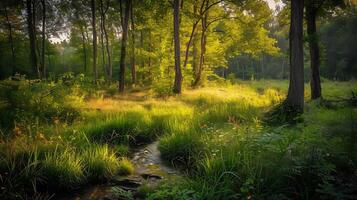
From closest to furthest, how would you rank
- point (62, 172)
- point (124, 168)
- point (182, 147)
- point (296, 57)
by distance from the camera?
point (62, 172), point (124, 168), point (182, 147), point (296, 57)

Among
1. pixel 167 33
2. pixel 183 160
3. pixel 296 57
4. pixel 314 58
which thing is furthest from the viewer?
pixel 167 33

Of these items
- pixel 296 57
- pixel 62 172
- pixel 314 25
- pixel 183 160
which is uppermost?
pixel 314 25

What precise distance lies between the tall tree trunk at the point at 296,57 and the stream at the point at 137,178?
531 centimetres

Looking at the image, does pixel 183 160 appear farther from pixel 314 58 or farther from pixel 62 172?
pixel 314 58

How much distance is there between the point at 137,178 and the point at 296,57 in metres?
7.12

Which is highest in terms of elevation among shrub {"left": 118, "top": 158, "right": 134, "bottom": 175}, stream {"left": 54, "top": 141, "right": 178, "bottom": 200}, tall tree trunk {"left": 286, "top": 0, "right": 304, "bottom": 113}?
tall tree trunk {"left": 286, "top": 0, "right": 304, "bottom": 113}

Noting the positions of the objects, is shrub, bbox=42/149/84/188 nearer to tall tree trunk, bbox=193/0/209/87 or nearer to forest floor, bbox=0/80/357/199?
forest floor, bbox=0/80/357/199

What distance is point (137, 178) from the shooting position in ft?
18.1

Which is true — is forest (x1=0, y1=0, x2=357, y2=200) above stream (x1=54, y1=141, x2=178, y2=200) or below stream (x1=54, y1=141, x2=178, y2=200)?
above

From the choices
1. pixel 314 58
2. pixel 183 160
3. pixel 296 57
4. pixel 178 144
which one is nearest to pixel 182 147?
pixel 178 144

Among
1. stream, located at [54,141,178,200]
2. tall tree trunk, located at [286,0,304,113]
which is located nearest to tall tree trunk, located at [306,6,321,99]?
tall tree trunk, located at [286,0,304,113]

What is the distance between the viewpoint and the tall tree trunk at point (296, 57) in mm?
9586

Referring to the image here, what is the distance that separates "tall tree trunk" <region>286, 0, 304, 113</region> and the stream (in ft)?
17.4

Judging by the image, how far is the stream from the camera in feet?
15.7
